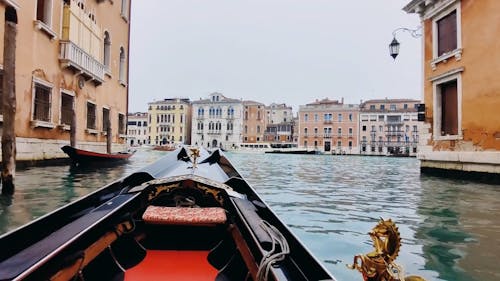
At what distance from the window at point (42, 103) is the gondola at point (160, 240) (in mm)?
4991

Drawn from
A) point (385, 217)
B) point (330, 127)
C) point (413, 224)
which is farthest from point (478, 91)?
point (330, 127)

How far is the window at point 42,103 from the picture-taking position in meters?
6.30

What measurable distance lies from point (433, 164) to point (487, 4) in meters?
3.00

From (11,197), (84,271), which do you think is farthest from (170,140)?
(84,271)

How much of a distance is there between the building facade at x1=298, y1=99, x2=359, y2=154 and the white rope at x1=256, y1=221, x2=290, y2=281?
34.0 m

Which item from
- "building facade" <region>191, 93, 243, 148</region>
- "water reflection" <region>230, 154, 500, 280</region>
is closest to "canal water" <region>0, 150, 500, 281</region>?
"water reflection" <region>230, 154, 500, 280</region>

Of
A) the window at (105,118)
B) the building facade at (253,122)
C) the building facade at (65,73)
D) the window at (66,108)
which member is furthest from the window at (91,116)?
the building facade at (253,122)

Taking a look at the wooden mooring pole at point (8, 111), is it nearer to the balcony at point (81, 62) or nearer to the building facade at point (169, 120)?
the balcony at point (81, 62)

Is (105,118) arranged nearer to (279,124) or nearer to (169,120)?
(279,124)

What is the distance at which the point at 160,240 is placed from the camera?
1862 mm

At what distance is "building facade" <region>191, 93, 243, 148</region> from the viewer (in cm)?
3816

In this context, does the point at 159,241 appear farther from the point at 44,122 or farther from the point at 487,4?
the point at 487,4

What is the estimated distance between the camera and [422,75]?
771 centimetres

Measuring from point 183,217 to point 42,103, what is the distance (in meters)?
5.89
